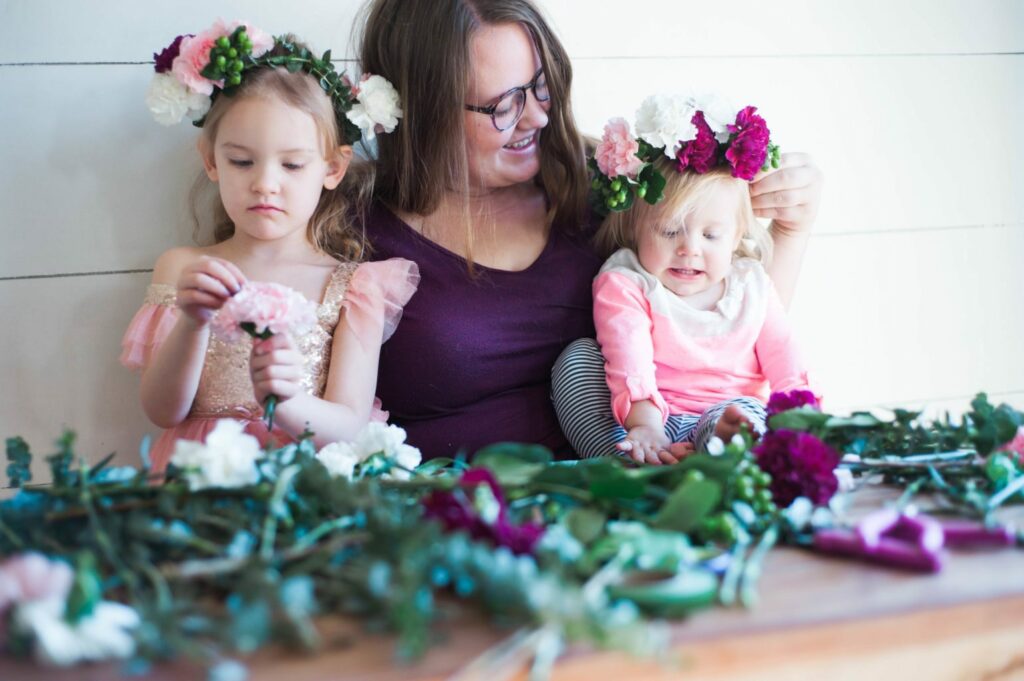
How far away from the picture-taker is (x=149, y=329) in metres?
1.48

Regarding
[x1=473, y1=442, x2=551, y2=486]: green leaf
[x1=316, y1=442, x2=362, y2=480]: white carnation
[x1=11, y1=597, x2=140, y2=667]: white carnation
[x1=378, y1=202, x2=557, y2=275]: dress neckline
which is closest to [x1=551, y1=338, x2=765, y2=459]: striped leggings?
[x1=378, y1=202, x2=557, y2=275]: dress neckline

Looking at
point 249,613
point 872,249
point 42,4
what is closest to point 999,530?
point 249,613

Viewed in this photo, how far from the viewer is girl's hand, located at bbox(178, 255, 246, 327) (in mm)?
1138

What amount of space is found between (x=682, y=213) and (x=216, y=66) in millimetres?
742

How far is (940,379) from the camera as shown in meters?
2.05

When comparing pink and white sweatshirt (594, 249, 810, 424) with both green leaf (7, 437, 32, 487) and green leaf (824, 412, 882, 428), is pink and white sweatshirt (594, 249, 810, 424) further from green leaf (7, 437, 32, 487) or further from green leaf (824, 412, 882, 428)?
green leaf (7, 437, 32, 487)

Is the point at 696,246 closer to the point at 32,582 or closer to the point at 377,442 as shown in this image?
the point at 377,442

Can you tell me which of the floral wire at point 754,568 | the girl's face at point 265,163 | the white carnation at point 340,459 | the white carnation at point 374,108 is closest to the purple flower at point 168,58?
the girl's face at point 265,163

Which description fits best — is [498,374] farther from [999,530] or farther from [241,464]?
[999,530]

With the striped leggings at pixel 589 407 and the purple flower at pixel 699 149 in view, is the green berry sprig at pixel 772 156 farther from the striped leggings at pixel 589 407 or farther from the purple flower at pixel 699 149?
the striped leggings at pixel 589 407

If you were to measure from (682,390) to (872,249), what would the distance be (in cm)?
67

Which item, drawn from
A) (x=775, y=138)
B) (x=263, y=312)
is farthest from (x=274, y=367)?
(x=775, y=138)

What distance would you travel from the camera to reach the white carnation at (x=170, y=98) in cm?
143

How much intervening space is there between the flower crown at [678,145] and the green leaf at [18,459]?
954 millimetres
